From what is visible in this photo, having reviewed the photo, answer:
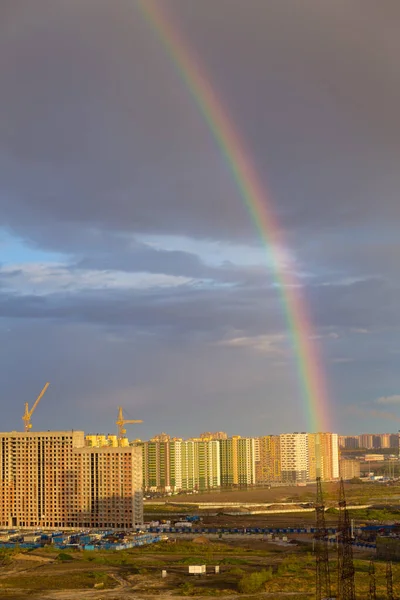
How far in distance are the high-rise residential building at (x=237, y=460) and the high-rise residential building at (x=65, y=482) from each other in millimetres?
77580

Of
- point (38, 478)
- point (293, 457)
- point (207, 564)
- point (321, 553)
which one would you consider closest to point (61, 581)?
point (207, 564)

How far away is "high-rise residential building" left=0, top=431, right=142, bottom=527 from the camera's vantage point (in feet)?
236

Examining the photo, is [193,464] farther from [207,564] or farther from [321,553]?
[321,553]

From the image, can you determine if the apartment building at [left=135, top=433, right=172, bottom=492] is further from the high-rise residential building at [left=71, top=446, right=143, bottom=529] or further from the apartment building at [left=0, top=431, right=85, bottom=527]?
the high-rise residential building at [left=71, top=446, right=143, bottom=529]

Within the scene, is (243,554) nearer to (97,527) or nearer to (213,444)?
(97,527)

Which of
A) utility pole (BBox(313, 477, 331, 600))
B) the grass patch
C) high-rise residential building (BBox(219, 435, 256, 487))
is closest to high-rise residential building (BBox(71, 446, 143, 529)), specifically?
the grass patch

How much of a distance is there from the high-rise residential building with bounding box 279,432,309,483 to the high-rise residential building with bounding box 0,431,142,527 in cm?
9976

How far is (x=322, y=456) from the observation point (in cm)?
17550

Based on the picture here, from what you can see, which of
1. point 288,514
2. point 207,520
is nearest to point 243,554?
point 207,520

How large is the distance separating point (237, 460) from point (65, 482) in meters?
83.7

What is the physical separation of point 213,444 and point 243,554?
91.9 metres

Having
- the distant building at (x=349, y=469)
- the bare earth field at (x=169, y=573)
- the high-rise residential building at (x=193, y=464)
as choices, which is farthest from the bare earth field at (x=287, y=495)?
the bare earth field at (x=169, y=573)

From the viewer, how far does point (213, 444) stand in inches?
5763

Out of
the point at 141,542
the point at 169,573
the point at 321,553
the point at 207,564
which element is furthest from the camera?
the point at 141,542
